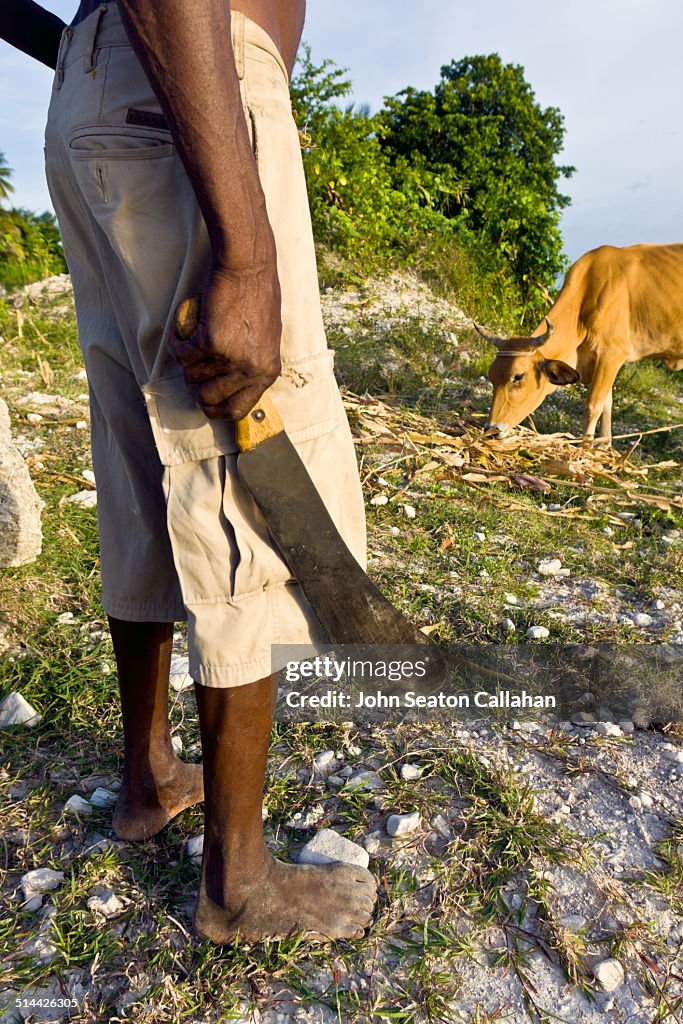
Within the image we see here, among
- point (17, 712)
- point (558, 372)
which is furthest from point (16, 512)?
point (558, 372)

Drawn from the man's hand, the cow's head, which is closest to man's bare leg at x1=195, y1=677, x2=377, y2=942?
the man's hand

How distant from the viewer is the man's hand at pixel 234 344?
1.10 metres

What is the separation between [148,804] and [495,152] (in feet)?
38.2

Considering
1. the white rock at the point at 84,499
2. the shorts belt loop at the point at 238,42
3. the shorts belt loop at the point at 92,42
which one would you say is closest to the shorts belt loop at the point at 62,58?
the shorts belt loop at the point at 92,42

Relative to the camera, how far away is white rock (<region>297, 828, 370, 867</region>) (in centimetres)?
163

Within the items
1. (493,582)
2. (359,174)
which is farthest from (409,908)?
(359,174)

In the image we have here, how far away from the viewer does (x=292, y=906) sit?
4.73ft

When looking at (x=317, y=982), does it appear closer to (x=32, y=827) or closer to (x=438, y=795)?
(x=438, y=795)

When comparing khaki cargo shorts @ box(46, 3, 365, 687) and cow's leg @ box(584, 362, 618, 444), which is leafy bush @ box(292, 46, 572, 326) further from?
khaki cargo shorts @ box(46, 3, 365, 687)

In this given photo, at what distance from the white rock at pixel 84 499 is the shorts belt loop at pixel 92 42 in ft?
7.52

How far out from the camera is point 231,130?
41.8 inches

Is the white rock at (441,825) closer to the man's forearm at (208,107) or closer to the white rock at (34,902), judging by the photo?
the white rock at (34,902)

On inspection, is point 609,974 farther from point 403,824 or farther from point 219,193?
point 219,193

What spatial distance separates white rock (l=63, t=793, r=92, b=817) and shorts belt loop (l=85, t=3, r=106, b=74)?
1.55m
